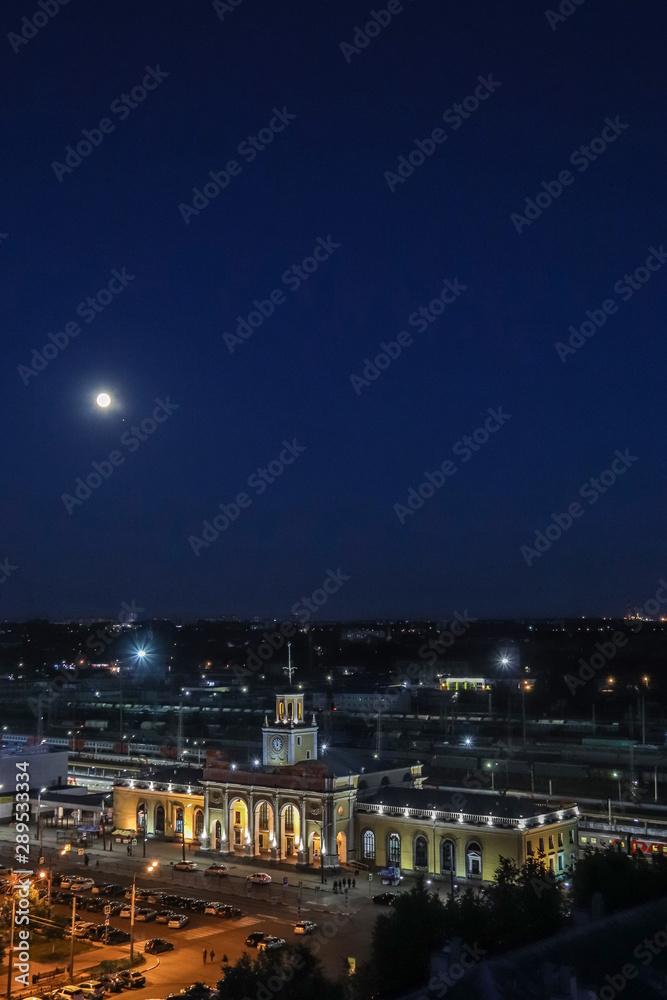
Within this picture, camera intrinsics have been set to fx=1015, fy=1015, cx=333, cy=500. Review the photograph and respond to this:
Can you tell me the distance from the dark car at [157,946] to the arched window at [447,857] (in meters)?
11.6

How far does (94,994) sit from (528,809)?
17.2 m

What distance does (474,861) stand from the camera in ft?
116

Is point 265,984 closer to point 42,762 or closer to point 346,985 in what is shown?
point 346,985

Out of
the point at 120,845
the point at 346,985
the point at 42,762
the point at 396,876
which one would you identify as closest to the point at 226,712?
the point at 42,762

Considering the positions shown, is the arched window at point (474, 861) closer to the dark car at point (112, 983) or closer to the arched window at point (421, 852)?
the arched window at point (421, 852)

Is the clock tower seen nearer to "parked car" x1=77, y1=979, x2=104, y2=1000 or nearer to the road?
the road

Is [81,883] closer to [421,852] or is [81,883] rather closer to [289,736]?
[289,736]

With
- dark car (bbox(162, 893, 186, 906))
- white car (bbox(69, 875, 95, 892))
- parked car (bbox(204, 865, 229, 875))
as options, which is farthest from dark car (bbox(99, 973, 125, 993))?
parked car (bbox(204, 865, 229, 875))

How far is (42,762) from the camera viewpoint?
51188 millimetres

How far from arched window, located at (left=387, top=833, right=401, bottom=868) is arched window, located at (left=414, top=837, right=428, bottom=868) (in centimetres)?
78

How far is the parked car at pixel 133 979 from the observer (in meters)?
24.7

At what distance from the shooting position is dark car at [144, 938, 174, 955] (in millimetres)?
27547

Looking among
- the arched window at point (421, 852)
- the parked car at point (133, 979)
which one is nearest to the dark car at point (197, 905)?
the parked car at point (133, 979)

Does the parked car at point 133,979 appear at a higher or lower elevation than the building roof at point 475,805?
lower
